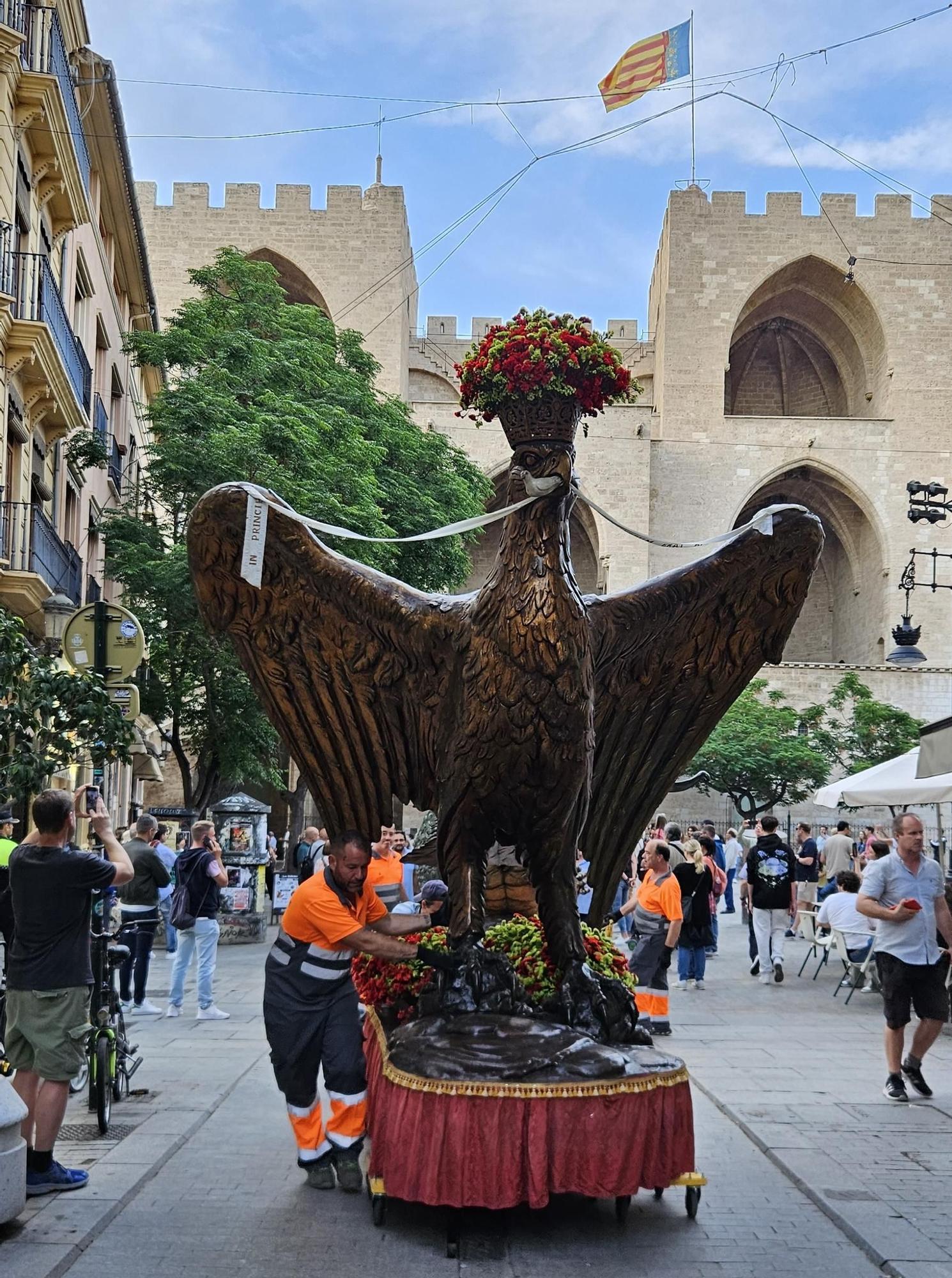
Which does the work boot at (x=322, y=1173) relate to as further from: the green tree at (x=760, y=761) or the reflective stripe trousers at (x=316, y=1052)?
the green tree at (x=760, y=761)

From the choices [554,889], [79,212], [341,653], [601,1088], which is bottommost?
[601,1088]

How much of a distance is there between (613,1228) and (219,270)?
21075 mm

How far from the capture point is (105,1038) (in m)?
6.93

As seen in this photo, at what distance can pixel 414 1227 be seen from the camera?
5215mm

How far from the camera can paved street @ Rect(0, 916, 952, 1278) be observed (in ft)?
15.8

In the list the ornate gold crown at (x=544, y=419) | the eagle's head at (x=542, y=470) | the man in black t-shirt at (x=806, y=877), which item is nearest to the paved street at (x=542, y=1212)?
the eagle's head at (x=542, y=470)

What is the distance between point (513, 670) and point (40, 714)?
4430 millimetres

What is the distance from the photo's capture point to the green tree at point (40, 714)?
8094 millimetres

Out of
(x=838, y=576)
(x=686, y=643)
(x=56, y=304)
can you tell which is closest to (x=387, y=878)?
(x=686, y=643)

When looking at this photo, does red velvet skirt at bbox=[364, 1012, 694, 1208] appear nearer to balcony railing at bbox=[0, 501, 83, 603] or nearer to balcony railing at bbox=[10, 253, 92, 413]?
balcony railing at bbox=[0, 501, 83, 603]

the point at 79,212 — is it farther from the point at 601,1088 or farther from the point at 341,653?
the point at 601,1088

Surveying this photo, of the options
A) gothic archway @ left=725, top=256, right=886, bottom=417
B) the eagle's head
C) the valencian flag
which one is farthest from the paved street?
gothic archway @ left=725, top=256, right=886, bottom=417

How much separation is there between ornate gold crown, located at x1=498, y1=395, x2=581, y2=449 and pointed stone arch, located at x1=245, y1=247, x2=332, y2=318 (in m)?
36.9

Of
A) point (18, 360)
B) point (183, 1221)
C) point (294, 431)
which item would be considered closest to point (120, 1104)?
point (183, 1221)
